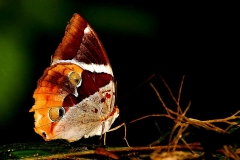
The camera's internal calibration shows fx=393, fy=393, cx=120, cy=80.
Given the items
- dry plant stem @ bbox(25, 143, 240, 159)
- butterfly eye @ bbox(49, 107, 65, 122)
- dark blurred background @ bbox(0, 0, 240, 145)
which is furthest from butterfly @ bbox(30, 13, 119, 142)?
dry plant stem @ bbox(25, 143, 240, 159)

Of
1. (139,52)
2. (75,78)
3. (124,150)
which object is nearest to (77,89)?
(75,78)

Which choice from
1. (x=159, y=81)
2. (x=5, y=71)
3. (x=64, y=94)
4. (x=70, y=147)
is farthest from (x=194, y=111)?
(x=70, y=147)

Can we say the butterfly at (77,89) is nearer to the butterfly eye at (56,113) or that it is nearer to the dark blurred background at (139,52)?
the butterfly eye at (56,113)

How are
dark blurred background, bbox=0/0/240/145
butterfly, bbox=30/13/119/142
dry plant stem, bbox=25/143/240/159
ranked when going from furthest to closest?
dark blurred background, bbox=0/0/240/145, butterfly, bbox=30/13/119/142, dry plant stem, bbox=25/143/240/159

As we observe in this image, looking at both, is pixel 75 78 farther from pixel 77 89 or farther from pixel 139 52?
pixel 139 52

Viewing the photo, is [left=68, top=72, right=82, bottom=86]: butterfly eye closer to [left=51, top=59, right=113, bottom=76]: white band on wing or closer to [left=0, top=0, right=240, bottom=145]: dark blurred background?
[left=51, top=59, right=113, bottom=76]: white band on wing

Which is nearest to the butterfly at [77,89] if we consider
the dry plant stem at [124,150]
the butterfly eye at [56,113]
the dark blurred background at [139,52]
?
the butterfly eye at [56,113]

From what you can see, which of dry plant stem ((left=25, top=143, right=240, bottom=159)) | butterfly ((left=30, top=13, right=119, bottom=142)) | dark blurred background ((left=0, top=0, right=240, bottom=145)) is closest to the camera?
dry plant stem ((left=25, top=143, right=240, bottom=159))
